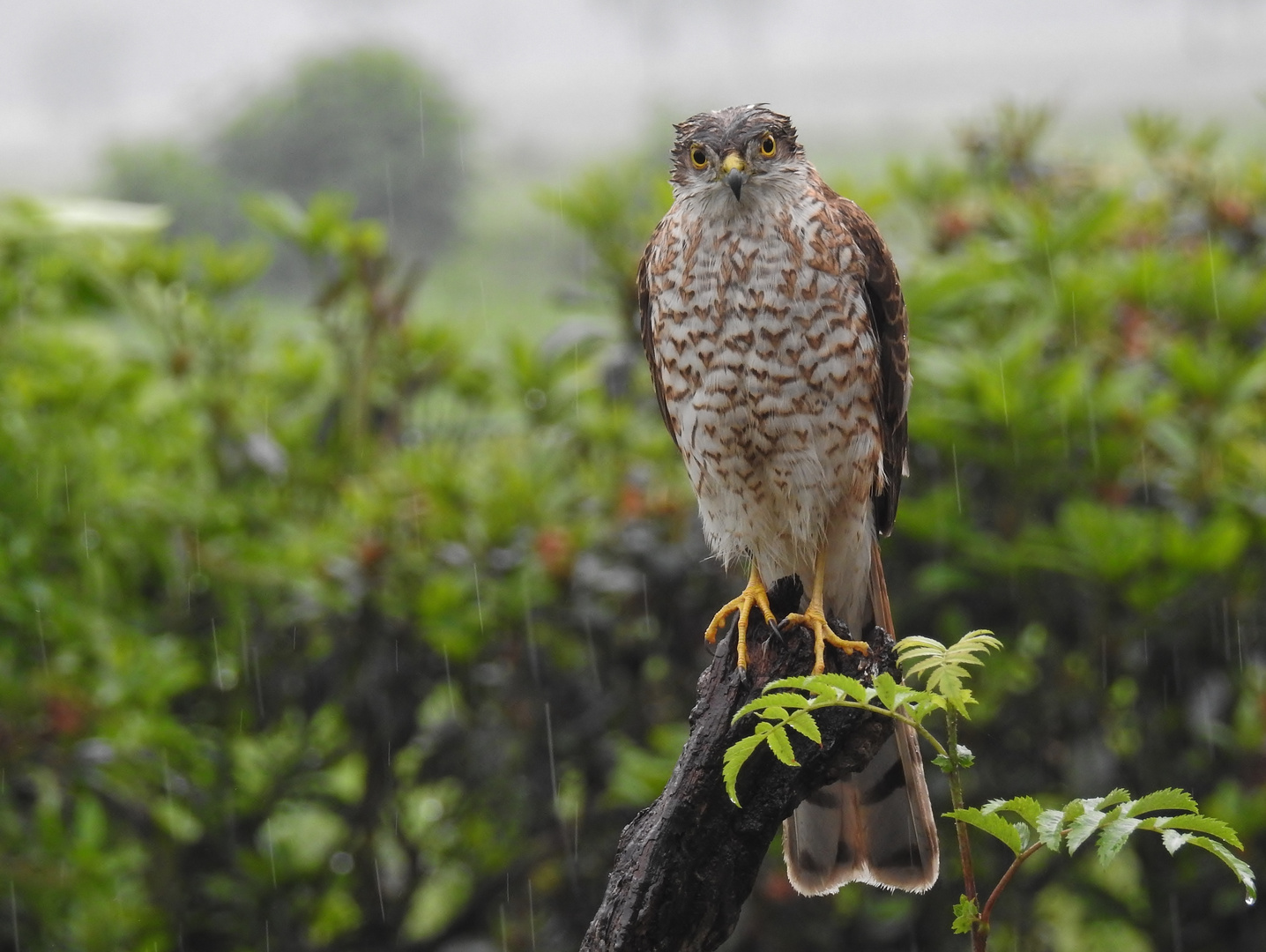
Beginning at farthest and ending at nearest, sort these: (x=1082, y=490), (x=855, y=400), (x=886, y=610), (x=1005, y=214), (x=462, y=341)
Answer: (x=462, y=341)
(x=1005, y=214)
(x=1082, y=490)
(x=886, y=610)
(x=855, y=400)

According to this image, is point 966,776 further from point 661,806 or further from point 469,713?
point 661,806

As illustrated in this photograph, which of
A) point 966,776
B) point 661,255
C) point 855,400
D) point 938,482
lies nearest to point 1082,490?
point 938,482

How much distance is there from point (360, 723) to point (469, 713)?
33 centimetres

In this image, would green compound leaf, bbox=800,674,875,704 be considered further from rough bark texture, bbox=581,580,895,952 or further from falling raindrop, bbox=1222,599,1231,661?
falling raindrop, bbox=1222,599,1231,661

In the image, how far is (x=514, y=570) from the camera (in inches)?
132

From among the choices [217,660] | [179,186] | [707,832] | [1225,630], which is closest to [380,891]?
[217,660]

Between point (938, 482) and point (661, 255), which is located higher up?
point (661, 255)

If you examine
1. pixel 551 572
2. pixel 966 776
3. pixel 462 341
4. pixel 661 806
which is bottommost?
pixel 966 776

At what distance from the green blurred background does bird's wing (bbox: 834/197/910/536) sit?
2.38ft

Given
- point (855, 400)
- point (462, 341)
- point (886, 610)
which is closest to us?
point (855, 400)

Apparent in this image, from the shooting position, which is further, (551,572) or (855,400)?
(551,572)

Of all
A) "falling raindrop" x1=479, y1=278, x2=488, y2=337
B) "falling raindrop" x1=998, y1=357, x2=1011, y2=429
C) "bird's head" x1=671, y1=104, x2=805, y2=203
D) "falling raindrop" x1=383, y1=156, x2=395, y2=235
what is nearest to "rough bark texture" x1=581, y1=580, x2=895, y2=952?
"bird's head" x1=671, y1=104, x2=805, y2=203

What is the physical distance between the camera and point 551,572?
3.29 metres

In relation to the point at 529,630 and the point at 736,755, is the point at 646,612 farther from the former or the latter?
the point at 736,755
